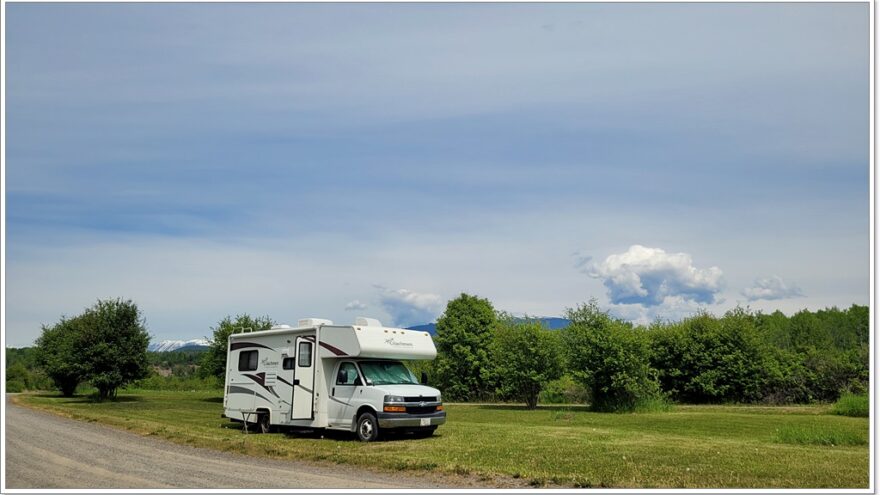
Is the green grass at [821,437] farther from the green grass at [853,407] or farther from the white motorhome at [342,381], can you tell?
the green grass at [853,407]

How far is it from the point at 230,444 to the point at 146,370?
93.3ft

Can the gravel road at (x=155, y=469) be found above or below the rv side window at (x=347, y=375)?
below

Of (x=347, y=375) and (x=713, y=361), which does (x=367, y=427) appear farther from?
(x=713, y=361)

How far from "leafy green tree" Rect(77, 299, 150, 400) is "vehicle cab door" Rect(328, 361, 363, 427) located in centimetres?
2711

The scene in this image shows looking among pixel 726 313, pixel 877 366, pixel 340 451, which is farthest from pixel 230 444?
pixel 726 313

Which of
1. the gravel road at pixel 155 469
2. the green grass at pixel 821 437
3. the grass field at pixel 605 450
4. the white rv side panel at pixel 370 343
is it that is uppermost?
the white rv side panel at pixel 370 343

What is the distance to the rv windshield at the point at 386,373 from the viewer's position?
18594mm

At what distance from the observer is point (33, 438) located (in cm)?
1848

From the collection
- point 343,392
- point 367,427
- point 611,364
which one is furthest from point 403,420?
point 611,364

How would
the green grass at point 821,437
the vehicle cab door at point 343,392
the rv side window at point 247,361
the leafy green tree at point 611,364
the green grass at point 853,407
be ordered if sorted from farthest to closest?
1. the leafy green tree at point 611,364
2. the green grass at point 853,407
3. the rv side window at point 247,361
4. the vehicle cab door at point 343,392
5. the green grass at point 821,437

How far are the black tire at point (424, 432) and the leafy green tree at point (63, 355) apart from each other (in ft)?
95.3

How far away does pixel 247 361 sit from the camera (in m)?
21.4

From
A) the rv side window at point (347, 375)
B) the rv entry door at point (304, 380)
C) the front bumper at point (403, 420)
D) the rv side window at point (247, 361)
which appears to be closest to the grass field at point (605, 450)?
the front bumper at point (403, 420)

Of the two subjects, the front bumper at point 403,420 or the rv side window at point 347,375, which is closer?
the front bumper at point 403,420
